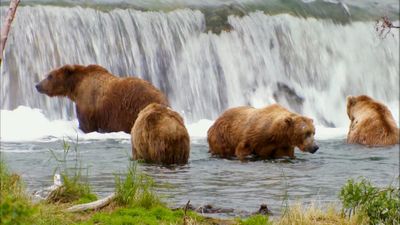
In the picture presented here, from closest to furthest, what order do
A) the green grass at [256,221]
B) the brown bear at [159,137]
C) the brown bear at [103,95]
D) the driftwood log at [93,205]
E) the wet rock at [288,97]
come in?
the green grass at [256,221], the driftwood log at [93,205], the brown bear at [159,137], the brown bear at [103,95], the wet rock at [288,97]

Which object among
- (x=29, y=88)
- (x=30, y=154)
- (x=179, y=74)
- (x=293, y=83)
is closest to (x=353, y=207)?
(x=30, y=154)

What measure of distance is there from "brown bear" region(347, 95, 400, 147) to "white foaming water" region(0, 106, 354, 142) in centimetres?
115

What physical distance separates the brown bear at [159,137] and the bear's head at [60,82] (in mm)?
4732

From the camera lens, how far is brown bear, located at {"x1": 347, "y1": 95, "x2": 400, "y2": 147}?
17391mm

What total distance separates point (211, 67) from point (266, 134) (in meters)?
8.71

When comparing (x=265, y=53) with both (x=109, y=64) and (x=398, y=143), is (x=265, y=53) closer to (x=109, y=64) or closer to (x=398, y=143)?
(x=109, y=64)

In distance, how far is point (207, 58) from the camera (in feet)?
77.5

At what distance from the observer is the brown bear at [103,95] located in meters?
17.2

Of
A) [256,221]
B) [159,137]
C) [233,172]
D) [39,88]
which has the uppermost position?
[39,88]

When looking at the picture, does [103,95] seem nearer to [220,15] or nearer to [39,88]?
[39,88]

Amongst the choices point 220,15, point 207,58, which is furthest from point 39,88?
point 220,15

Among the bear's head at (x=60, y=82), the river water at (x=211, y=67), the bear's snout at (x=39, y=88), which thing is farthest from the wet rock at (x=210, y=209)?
the bear's snout at (x=39, y=88)

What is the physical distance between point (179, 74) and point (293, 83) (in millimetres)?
3220

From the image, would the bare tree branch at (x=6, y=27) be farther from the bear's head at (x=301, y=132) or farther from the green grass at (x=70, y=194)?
the bear's head at (x=301, y=132)
